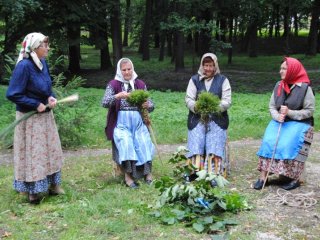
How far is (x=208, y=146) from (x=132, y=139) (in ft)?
3.36

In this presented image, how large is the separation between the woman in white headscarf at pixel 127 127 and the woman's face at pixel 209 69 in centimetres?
86

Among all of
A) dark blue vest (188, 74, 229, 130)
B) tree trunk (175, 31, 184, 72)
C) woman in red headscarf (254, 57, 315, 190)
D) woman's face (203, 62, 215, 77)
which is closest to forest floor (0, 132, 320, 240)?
woman in red headscarf (254, 57, 315, 190)

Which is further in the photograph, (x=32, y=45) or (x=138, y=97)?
(x=138, y=97)

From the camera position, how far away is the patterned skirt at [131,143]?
5906mm

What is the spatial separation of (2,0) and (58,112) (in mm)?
5601

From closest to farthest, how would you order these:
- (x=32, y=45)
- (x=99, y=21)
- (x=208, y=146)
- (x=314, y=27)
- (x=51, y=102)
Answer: (x=32, y=45) → (x=51, y=102) → (x=208, y=146) → (x=99, y=21) → (x=314, y=27)

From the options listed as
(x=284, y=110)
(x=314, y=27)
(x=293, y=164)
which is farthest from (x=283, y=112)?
(x=314, y=27)

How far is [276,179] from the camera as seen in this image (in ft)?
20.4

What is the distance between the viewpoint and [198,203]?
4824 mm

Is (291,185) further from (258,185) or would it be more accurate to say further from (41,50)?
(41,50)

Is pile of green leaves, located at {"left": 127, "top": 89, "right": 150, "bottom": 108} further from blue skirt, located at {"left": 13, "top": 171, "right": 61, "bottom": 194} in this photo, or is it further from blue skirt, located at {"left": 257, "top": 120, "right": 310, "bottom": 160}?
blue skirt, located at {"left": 257, "top": 120, "right": 310, "bottom": 160}

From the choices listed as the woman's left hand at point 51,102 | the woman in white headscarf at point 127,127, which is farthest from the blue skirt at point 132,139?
the woman's left hand at point 51,102

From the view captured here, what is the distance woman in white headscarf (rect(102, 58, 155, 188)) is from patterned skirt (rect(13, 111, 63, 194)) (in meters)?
0.91

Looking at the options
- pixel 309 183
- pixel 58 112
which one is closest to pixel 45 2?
pixel 58 112
